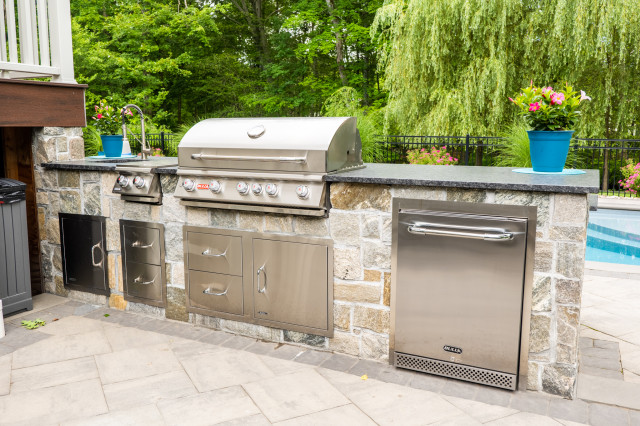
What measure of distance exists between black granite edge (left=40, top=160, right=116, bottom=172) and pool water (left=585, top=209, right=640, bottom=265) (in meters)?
5.58

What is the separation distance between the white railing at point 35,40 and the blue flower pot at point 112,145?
0.58m

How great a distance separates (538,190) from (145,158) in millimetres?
3133

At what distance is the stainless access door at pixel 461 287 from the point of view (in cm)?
253

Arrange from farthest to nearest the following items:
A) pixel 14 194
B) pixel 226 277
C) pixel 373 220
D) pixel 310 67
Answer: pixel 310 67 → pixel 14 194 → pixel 226 277 → pixel 373 220

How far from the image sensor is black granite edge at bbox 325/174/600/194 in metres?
2.33

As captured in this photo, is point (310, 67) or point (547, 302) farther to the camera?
point (310, 67)

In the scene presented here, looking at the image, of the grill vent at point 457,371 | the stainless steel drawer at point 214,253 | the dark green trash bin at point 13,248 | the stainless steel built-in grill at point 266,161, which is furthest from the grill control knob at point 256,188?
the dark green trash bin at point 13,248

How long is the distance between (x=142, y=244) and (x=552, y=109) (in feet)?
9.14

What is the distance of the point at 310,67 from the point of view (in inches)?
665

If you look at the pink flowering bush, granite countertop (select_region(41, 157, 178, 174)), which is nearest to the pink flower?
granite countertop (select_region(41, 157, 178, 174))

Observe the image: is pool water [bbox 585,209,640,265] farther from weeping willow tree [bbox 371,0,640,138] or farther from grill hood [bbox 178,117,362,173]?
grill hood [bbox 178,117,362,173]

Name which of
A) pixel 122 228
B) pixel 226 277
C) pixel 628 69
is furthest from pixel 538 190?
pixel 628 69

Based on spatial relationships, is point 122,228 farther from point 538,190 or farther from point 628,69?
point 628,69

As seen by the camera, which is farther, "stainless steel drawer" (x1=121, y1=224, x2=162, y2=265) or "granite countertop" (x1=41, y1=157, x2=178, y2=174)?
"stainless steel drawer" (x1=121, y1=224, x2=162, y2=265)
